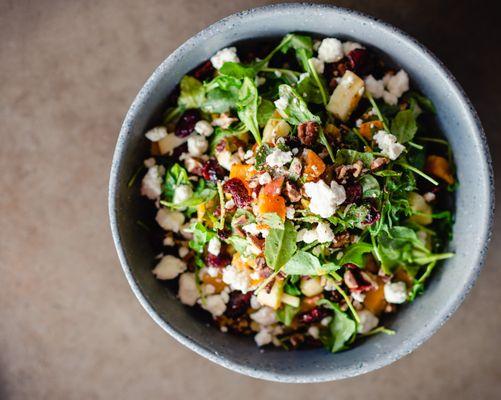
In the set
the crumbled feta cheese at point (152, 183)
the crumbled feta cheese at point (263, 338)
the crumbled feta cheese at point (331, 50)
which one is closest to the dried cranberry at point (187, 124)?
the crumbled feta cheese at point (152, 183)

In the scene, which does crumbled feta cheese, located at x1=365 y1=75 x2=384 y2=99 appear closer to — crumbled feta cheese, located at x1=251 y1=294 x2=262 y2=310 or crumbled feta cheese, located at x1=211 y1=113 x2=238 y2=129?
crumbled feta cheese, located at x1=211 y1=113 x2=238 y2=129

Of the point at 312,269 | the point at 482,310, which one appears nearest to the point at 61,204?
the point at 312,269

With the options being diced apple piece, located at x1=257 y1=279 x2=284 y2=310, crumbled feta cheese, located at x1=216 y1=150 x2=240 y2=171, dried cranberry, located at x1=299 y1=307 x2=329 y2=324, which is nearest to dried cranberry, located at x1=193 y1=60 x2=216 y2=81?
crumbled feta cheese, located at x1=216 y1=150 x2=240 y2=171

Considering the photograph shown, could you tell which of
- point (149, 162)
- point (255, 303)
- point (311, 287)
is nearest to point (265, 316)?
point (255, 303)

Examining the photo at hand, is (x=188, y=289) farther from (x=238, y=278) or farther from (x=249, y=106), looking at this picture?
(x=249, y=106)

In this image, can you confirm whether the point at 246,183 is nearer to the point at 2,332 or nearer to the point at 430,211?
the point at 430,211
